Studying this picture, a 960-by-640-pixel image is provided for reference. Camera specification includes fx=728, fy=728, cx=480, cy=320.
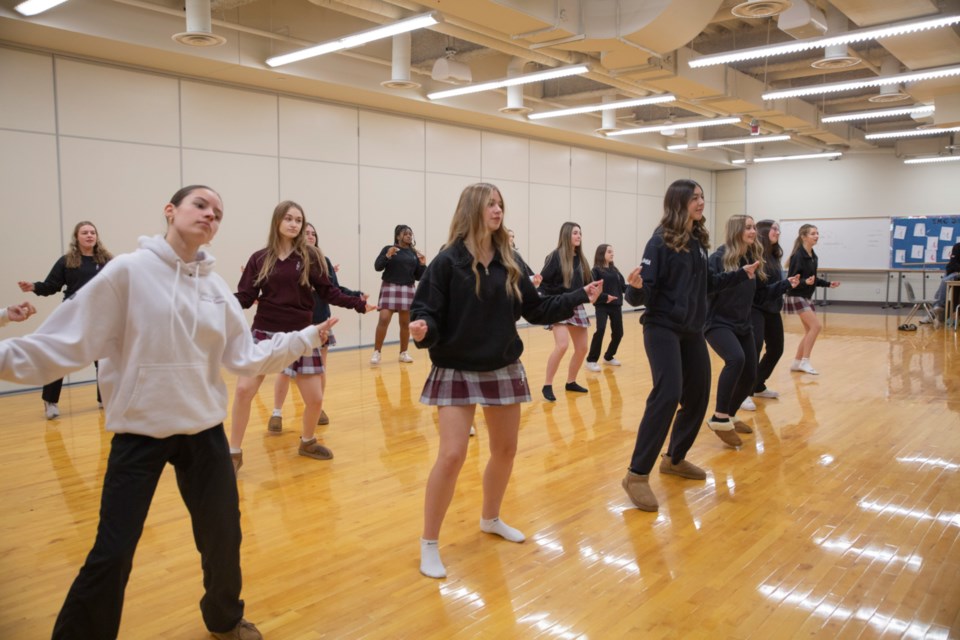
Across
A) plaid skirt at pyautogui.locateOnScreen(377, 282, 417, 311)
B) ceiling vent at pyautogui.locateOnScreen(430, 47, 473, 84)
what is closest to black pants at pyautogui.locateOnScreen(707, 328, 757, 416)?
plaid skirt at pyautogui.locateOnScreen(377, 282, 417, 311)

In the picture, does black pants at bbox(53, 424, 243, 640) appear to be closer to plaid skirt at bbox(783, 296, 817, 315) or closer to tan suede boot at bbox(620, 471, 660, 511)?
tan suede boot at bbox(620, 471, 660, 511)

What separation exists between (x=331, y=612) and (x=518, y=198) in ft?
37.2

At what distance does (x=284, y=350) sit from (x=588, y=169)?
13562 millimetres

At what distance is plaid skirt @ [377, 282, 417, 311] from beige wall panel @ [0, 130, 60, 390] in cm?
352

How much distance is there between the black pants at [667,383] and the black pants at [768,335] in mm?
1693

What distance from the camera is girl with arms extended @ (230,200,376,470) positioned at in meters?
4.29

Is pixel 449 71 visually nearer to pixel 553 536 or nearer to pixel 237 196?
pixel 237 196

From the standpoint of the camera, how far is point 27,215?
7555 mm

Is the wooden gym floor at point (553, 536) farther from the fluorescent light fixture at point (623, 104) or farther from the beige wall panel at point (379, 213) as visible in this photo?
the fluorescent light fixture at point (623, 104)

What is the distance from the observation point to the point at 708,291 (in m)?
4.24

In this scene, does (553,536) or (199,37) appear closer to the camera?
(553,536)

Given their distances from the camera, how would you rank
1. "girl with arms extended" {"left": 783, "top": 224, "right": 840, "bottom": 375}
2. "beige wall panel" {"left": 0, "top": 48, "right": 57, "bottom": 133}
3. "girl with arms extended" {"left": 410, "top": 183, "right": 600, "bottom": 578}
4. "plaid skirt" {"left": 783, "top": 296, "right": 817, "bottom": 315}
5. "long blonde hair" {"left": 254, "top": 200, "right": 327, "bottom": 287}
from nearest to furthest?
"girl with arms extended" {"left": 410, "top": 183, "right": 600, "bottom": 578}
"long blonde hair" {"left": 254, "top": 200, "right": 327, "bottom": 287}
"girl with arms extended" {"left": 783, "top": 224, "right": 840, "bottom": 375}
"beige wall panel" {"left": 0, "top": 48, "right": 57, "bottom": 133}
"plaid skirt" {"left": 783, "top": 296, "right": 817, "bottom": 315}

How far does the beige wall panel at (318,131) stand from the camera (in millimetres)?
9844

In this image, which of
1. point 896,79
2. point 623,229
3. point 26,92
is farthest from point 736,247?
point 623,229
